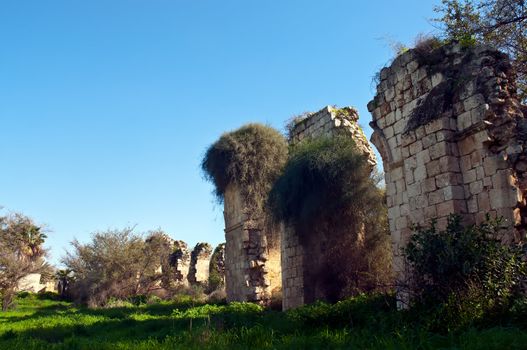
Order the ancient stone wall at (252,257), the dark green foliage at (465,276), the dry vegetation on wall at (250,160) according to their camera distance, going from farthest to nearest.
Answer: the dry vegetation on wall at (250,160) → the ancient stone wall at (252,257) → the dark green foliage at (465,276)

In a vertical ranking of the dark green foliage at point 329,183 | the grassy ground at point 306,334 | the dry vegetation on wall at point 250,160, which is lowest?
the grassy ground at point 306,334

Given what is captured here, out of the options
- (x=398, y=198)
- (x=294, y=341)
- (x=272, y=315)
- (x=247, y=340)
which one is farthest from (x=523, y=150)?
(x=272, y=315)

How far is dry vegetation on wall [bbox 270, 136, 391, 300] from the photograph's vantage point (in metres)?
10.4

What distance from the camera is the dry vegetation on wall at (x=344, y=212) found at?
1036 cm

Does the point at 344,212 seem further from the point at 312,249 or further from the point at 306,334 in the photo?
the point at 306,334

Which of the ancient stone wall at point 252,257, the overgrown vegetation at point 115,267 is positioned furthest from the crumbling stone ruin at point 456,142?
the overgrown vegetation at point 115,267

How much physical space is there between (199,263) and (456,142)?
1888 centimetres

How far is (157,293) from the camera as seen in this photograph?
22.9 m

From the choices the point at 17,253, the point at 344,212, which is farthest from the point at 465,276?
the point at 17,253

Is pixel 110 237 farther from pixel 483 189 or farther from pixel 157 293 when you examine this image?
pixel 483 189

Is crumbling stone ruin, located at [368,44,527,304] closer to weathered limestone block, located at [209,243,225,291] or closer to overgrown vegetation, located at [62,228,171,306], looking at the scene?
weathered limestone block, located at [209,243,225,291]

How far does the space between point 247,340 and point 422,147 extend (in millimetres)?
3898

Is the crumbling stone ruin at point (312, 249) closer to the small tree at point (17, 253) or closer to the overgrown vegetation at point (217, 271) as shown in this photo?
the overgrown vegetation at point (217, 271)

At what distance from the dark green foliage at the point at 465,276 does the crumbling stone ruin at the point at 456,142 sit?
28.9 inches
